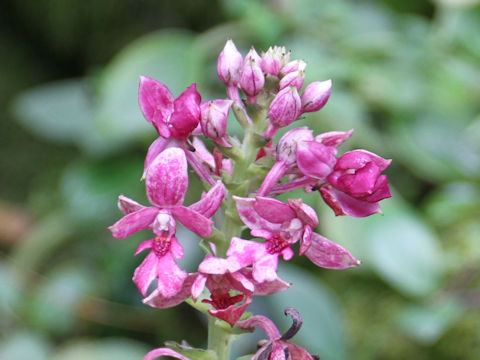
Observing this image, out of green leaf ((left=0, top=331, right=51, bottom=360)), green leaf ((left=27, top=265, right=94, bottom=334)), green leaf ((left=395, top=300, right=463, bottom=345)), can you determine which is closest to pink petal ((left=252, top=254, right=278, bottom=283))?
green leaf ((left=395, top=300, right=463, bottom=345))

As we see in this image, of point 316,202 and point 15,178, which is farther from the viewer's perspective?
Result: point 15,178

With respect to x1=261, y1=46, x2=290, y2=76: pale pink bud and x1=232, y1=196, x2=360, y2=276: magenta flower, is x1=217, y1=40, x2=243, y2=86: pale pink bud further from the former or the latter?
x1=232, y1=196, x2=360, y2=276: magenta flower

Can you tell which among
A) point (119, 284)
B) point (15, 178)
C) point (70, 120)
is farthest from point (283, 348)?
point (15, 178)

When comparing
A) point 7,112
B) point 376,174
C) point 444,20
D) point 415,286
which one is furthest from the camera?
point 7,112

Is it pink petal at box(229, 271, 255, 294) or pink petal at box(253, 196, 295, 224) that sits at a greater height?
pink petal at box(253, 196, 295, 224)

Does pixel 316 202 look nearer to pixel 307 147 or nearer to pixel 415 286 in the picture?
pixel 415 286

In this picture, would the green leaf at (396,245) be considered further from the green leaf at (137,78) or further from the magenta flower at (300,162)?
the magenta flower at (300,162)

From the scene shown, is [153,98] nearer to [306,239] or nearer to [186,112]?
[186,112]

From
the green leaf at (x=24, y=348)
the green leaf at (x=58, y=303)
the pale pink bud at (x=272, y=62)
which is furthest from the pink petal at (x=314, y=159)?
the green leaf at (x=58, y=303)
